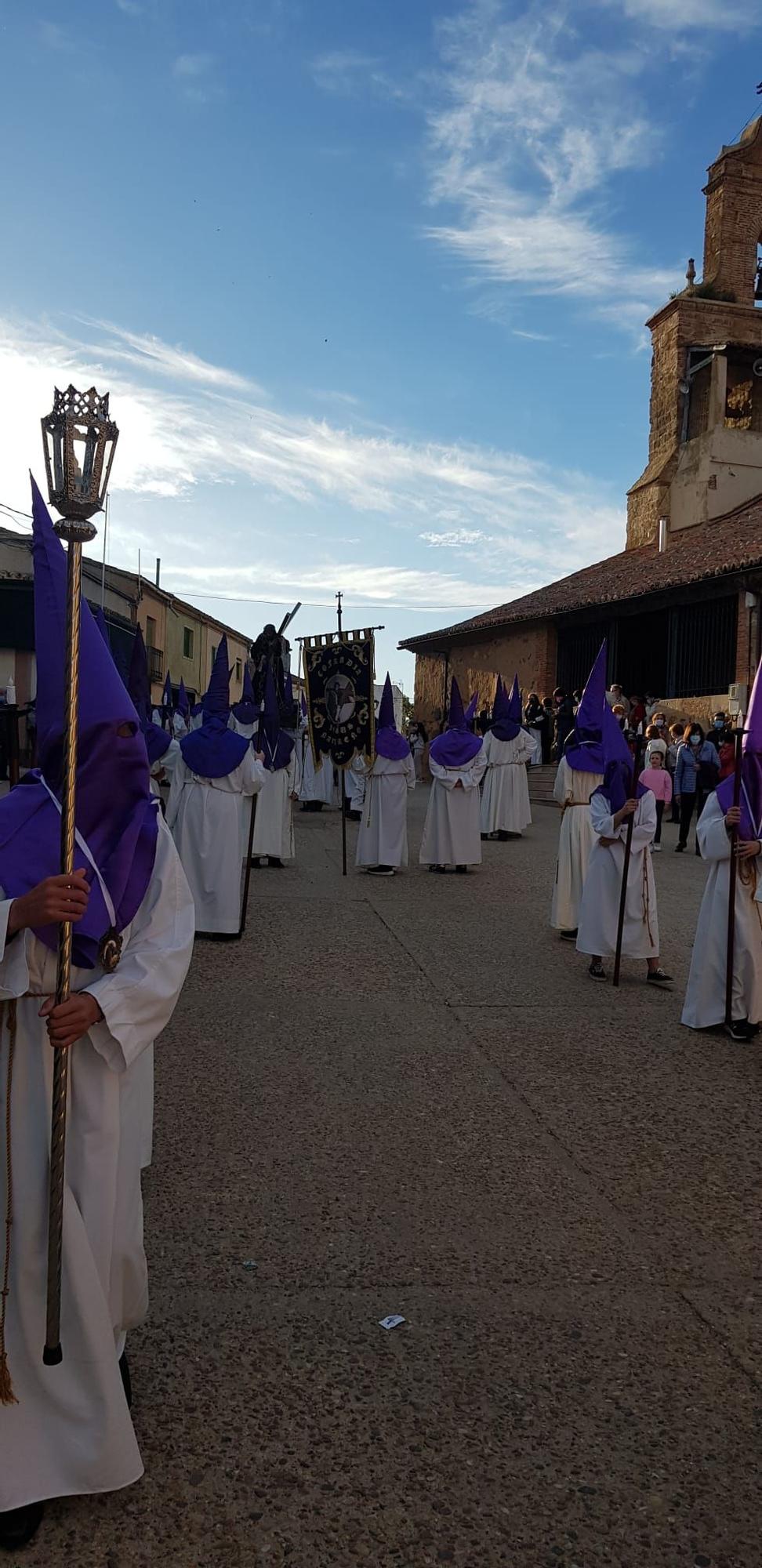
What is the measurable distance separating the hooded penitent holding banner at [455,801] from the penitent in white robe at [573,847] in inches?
159

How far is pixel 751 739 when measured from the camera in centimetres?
593

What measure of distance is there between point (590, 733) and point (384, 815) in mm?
4213

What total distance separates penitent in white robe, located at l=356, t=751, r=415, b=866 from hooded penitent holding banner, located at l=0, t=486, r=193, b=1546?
10194mm

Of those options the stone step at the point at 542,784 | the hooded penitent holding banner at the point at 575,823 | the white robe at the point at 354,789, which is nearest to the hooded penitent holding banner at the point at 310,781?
the white robe at the point at 354,789

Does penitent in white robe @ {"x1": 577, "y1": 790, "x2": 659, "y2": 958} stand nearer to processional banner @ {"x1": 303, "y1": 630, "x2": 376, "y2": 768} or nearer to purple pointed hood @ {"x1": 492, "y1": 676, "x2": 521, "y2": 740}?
processional banner @ {"x1": 303, "y1": 630, "x2": 376, "y2": 768}

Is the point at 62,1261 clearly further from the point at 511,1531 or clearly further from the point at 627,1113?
the point at 627,1113

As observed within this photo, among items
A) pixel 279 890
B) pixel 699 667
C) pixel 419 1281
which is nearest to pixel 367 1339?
pixel 419 1281

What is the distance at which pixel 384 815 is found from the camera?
1280 centimetres

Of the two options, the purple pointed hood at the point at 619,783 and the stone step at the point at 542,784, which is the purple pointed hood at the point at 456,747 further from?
the stone step at the point at 542,784

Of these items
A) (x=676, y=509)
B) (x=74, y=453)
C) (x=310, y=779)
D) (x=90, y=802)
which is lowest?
(x=310, y=779)

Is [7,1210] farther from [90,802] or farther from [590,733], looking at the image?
[590,733]

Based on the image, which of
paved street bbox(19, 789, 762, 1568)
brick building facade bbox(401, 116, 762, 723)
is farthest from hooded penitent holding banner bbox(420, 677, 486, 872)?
brick building facade bbox(401, 116, 762, 723)

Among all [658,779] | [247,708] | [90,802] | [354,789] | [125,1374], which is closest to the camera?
[90,802]

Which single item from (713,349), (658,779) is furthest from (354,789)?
(713,349)
